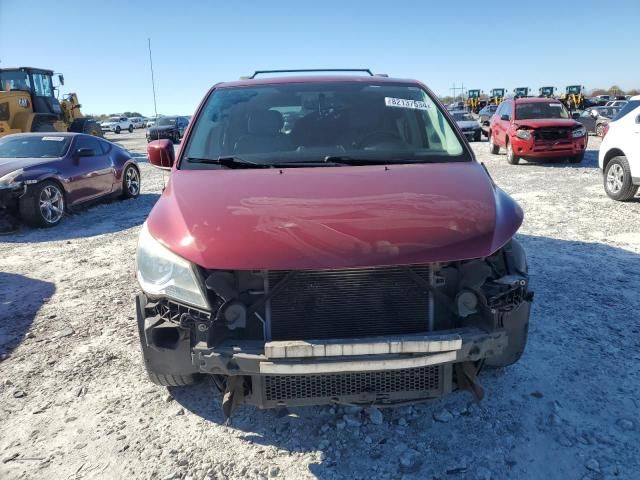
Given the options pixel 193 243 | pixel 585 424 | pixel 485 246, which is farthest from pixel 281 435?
pixel 585 424

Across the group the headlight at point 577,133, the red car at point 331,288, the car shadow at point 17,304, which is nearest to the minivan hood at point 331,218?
the red car at point 331,288

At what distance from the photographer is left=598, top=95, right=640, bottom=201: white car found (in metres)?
7.73

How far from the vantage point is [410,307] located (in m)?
2.36

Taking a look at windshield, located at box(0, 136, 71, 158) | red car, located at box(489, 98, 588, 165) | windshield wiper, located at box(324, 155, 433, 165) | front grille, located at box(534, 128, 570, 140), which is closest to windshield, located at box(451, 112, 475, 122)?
red car, located at box(489, 98, 588, 165)

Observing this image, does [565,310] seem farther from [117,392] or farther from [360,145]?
[117,392]

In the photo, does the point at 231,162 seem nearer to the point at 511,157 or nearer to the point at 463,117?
the point at 511,157

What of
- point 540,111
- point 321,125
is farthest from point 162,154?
point 540,111

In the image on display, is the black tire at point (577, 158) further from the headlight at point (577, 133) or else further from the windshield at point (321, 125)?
the windshield at point (321, 125)

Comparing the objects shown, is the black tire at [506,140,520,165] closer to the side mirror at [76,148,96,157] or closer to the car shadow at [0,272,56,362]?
the side mirror at [76,148,96,157]

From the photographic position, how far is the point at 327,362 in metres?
2.11

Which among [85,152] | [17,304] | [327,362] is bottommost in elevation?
[17,304]

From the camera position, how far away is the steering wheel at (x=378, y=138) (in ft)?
10.8

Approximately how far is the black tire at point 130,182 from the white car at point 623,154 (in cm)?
908

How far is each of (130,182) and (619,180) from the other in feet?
30.4
